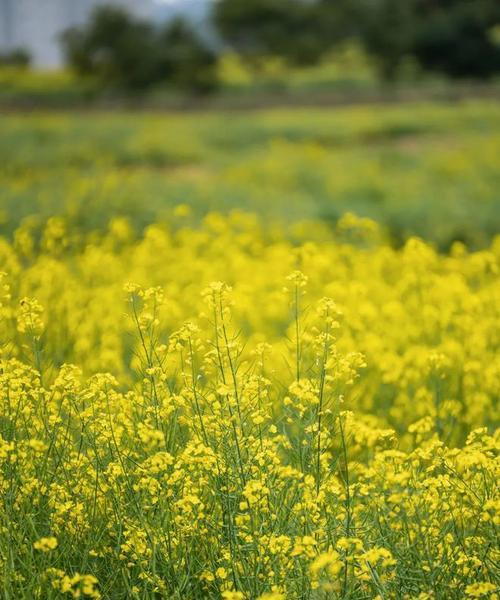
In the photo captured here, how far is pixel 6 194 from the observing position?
1060 centimetres

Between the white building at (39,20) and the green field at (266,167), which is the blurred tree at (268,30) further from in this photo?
the white building at (39,20)

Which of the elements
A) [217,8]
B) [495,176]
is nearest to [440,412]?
[495,176]

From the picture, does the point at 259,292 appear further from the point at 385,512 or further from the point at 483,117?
the point at 483,117

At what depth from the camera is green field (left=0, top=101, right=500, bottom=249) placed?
35.3ft

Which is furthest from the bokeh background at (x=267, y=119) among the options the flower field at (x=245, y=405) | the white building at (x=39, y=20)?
the white building at (x=39, y=20)

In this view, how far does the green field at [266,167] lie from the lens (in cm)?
1077

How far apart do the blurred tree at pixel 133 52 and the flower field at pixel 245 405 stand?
46.0 ft

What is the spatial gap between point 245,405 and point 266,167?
512 inches

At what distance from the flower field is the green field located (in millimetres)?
109

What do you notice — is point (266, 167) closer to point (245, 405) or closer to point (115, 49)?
point (115, 49)

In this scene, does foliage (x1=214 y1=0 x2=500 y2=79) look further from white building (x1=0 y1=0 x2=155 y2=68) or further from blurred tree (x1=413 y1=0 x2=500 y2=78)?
white building (x1=0 y1=0 x2=155 y2=68)

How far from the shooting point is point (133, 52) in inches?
973

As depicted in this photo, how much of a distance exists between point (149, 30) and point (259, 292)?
20328mm

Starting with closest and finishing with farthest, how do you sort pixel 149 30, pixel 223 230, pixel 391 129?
pixel 223 230 < pixel 391 129 < pixel 149 30
